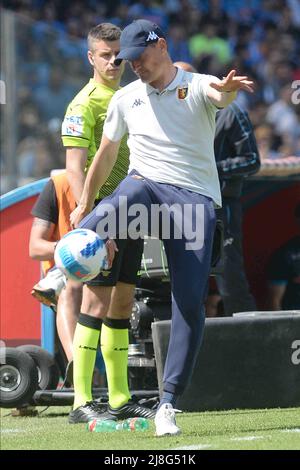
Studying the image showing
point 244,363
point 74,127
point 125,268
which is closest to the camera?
point 125,268

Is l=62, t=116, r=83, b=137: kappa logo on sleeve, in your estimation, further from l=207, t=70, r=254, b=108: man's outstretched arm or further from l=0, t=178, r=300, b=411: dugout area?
l=207, t=70, r=254, b=108: man's outstretched arm

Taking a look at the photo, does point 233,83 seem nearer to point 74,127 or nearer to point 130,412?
point 74,127

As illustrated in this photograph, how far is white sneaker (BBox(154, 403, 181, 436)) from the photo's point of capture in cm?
622

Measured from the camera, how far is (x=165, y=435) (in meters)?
6.22

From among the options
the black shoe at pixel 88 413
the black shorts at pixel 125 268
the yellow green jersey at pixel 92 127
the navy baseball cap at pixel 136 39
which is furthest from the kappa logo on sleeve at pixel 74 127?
the black shoe at pixel 88 413

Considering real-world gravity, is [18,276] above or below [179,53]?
below

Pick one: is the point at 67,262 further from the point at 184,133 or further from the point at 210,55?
the point at 210,55

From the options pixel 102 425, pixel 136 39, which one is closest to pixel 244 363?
pixel 102 425

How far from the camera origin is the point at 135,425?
6.58 metres

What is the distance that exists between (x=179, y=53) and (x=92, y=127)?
10.3 metres

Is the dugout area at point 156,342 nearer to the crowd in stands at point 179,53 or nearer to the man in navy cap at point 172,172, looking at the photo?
the man in navy cap at point 172,172

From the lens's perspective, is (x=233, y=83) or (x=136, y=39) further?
(x=136, y=39)

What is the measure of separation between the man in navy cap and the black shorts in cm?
30

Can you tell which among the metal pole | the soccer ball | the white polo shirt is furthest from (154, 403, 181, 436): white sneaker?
the metal pole
